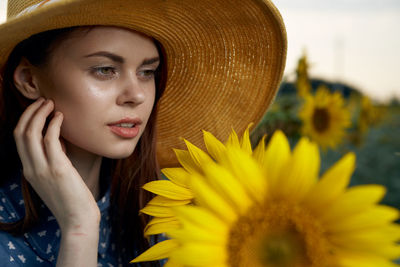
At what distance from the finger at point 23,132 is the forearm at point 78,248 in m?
0.18

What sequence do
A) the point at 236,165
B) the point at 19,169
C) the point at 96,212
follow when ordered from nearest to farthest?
the point at 236,165 → the point at 96,212 → the point at 19,169

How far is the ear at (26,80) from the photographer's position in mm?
954

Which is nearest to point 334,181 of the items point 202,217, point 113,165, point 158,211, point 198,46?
point 202,217

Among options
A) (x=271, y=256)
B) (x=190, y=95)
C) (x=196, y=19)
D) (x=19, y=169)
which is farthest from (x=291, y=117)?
(x=271, y=256)

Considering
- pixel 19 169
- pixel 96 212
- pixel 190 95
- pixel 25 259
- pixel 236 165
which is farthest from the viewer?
pixel 190 95

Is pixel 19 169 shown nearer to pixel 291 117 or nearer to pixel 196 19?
pixel 196 19

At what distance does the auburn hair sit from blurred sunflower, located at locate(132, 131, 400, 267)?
58 cm

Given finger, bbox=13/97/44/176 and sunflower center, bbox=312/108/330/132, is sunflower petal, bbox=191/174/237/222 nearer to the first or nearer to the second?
finger, bbox=13/97/44/176

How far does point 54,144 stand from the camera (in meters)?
0.82

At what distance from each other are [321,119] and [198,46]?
1307 millimetres

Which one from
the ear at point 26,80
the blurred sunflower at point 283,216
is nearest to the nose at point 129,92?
the ear at point 26,80

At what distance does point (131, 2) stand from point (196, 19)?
0.21m

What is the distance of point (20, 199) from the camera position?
3.21ft

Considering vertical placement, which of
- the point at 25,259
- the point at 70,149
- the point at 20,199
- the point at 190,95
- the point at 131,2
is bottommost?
the point at 25,259
